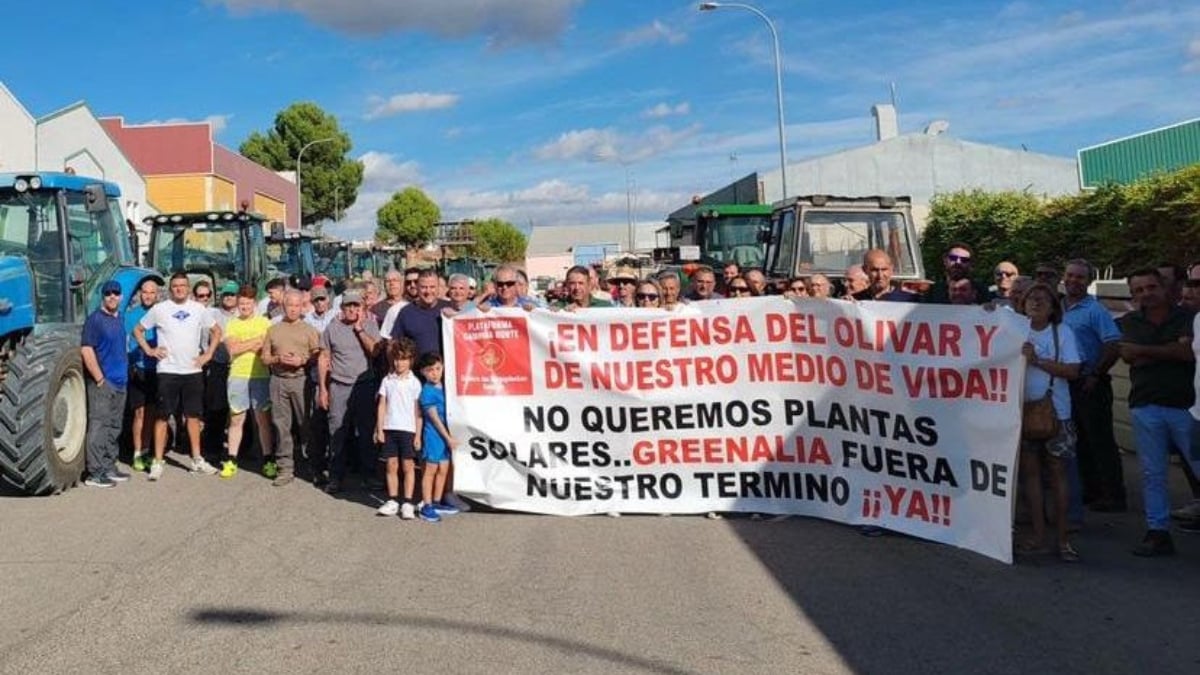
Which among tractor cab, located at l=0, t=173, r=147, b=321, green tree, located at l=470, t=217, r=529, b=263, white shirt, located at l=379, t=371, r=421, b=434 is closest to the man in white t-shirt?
tractor cab, located at l=0, t=173, r=147, b=321

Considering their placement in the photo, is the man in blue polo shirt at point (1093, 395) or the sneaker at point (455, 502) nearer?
the man in blue polo shirt at point (1093, 395)

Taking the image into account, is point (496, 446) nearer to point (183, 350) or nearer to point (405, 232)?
point (183, 350)

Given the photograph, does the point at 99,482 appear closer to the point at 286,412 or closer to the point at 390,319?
the point at 286,412

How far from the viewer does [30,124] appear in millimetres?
28172

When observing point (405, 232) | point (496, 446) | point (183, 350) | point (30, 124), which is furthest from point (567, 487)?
point (405, 232)

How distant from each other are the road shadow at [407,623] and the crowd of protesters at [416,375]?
220 centimetres

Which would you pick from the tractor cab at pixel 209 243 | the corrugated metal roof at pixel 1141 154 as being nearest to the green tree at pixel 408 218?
the corrugated metal roof at pixel 1141 154

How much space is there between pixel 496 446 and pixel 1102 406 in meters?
4.76

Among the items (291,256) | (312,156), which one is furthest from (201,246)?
(312,156)

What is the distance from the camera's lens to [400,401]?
7.60 metres

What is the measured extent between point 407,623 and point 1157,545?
15.1 ft

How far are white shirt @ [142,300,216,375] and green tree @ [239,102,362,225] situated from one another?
60228 mm

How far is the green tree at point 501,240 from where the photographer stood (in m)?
100

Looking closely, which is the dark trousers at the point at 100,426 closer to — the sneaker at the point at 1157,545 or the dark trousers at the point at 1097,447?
the dark trousers at the point at 1097,447
